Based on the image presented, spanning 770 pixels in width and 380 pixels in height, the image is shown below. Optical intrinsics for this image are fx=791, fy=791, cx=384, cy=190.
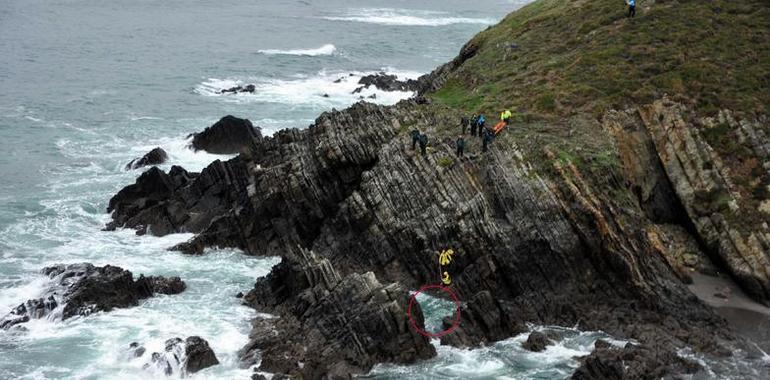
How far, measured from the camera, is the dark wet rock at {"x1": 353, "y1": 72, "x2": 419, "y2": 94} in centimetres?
9000

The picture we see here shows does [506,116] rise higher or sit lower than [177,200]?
higher

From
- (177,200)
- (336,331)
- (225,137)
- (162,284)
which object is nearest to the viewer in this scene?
(336,331)

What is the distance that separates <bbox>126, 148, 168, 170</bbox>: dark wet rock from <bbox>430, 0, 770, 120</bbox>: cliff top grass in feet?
76.3

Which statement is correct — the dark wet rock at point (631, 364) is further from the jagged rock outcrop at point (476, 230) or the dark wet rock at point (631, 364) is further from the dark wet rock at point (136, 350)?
the dark wet rock at point (136, 350)

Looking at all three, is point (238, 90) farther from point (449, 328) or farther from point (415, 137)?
point (449, 328)

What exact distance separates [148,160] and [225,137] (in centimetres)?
678

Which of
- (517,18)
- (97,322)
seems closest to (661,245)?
(97,322)

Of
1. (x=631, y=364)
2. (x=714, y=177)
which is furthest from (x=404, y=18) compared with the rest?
(x=631, y=364)

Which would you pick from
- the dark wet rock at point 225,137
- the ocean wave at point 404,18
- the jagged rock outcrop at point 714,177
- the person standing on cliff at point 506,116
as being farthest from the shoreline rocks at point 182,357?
the ocean wave at point 404,18

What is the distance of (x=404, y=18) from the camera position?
506 feet

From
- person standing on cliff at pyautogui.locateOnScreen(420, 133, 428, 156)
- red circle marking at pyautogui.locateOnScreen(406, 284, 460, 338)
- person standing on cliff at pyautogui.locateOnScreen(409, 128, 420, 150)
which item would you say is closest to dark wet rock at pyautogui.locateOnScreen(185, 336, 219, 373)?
red circle marking at pyautogui.locateOnScreen(406, 284, 460, 338)

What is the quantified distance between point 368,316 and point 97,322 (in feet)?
45.2

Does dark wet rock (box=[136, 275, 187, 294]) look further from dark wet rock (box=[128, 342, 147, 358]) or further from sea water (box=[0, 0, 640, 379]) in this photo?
dark wet rock (box=[128, 342, 147, 358])

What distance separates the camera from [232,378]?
33844mm
